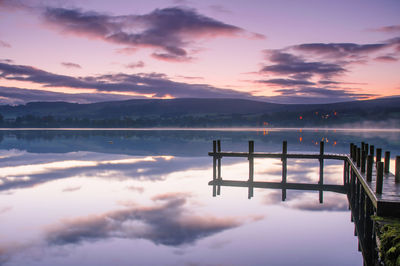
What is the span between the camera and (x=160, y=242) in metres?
13.3

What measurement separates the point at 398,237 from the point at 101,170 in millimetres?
28265

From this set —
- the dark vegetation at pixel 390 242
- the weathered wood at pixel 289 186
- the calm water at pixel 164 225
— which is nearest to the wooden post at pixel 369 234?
the calm water at pixel 164 225

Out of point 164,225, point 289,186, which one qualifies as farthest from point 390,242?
point 289,186

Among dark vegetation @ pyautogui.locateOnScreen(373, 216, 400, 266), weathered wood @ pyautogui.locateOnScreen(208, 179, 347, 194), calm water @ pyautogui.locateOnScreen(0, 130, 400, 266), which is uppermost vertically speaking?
dark vegetation @ pyautogui.locateOnScreen(373, 216, 400, 266)

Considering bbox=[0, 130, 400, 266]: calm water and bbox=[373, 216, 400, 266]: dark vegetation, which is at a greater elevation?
Answer: bbox=[373, 216, 400, 266]: dark vegetation

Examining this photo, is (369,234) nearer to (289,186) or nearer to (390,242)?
(390,242)

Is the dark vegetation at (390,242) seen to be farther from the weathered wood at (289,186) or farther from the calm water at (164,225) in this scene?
the weathered wood at (289,186)

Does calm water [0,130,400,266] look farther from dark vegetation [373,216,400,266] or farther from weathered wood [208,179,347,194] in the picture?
dark vegetation [373,216,400,266]

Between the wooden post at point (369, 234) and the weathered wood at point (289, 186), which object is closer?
the wooden post at point (369, 234)

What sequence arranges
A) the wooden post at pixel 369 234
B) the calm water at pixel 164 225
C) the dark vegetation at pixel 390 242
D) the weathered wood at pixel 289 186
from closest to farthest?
the dark vegetation at pixel 390 242
the wooden post at pixel 369 234
the calm water at pixel 164 225
the weathered wood at pixel 289 186

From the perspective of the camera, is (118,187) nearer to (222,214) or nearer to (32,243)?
(222,214)

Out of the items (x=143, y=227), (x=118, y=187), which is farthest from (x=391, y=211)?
(x=118, y=187)

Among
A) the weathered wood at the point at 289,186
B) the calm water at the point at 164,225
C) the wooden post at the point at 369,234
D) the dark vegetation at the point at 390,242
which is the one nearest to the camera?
the dark vegetation at the point at 390,242

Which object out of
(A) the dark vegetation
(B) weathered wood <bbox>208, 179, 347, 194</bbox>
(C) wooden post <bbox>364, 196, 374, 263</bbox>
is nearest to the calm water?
(B) weathered wood <bbox>208, 179, 347, 194</bbox>
